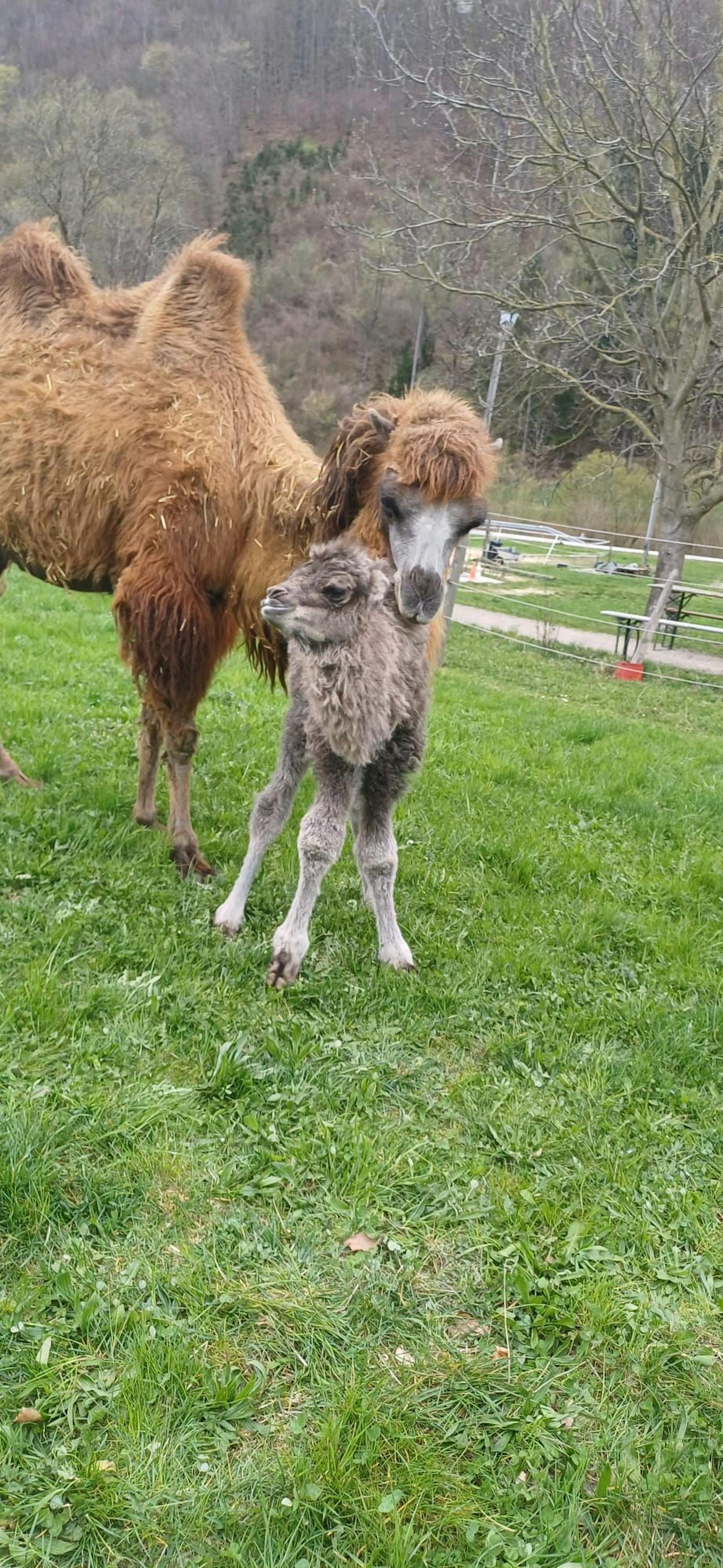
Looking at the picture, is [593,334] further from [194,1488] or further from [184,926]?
[194,1488]

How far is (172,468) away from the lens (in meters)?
4.27

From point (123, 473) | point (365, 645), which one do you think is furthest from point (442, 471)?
point (123, 473)

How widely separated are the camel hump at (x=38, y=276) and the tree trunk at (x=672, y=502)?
14.0 m

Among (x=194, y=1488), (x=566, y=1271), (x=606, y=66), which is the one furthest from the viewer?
(x=606, y=66)

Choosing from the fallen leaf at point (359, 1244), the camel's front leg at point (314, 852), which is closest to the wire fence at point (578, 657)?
the camel's front leg at point (314, 852)

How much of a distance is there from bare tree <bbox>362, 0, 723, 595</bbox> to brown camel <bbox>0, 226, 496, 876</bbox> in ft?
36.5

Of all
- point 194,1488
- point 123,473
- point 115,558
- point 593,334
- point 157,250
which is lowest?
point 194,1488

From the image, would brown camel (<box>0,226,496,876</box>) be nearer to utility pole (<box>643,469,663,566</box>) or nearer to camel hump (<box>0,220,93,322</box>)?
camel hump (<box>0,220,93,322</box>)

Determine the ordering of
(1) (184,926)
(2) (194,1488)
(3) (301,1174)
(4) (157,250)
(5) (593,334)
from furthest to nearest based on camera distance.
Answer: (4) (157,250) → (5) (593,334) → (1) (184,926) → (3) (301,1174) → (2) (194,1488)

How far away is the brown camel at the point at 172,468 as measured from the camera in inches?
153

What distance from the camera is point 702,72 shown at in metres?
14.4

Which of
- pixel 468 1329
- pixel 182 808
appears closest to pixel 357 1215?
pixel 468 1329

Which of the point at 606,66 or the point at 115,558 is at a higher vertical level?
the point at 606,66

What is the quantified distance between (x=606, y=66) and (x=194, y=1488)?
19.9 metres
